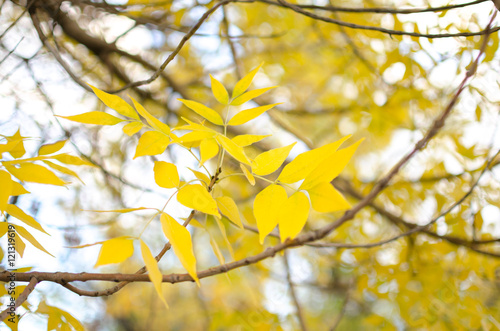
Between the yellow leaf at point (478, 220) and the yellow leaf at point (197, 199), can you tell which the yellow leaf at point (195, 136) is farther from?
the yellow leaf at point (478, 220)

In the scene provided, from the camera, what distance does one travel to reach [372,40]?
1069mm

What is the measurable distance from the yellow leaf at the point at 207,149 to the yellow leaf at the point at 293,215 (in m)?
0.09

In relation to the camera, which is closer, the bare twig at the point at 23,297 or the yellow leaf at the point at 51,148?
the bare twig at the point at 23,297

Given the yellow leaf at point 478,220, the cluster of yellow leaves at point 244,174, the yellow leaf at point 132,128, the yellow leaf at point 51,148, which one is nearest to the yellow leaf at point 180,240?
the cluster of yellow leaves at point 244,174

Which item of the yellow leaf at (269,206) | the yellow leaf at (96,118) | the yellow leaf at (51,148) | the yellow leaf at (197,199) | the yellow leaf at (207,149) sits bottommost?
the yellow leaf at (269,206)

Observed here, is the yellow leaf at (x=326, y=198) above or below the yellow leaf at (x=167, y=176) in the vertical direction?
below

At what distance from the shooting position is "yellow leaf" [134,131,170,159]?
383 mm

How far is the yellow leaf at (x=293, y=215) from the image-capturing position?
1.09ft

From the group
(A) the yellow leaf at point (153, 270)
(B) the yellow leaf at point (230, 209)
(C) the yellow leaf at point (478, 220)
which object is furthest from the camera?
(C) the yellow leaf at point (478, 220)

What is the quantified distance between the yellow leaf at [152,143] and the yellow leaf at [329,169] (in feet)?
0.51

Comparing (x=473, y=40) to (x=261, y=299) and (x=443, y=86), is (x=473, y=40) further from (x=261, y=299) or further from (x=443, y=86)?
(x=261, y=299)

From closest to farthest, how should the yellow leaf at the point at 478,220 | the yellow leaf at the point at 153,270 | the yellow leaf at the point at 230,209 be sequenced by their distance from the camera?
the yellow leaf at the point at 153,270, the yellow leaf at the point at 230,209, the yellow leaf at the point at 478,220

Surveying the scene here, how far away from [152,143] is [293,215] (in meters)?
0.17

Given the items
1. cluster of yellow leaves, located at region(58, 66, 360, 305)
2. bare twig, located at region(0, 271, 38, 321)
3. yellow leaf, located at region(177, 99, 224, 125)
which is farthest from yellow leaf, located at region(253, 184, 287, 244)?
bare twig, located at region(0, 271, 38, 321)
